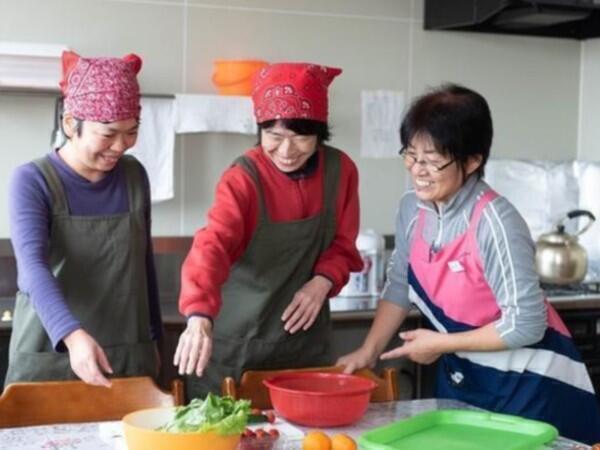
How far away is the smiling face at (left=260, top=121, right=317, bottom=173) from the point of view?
6.75 ft

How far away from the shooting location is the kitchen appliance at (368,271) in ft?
10.8

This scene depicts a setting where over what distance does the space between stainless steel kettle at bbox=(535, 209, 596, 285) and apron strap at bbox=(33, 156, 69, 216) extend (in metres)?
1.83

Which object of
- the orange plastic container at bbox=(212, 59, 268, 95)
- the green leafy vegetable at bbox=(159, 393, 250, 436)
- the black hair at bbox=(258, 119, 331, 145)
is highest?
the orange plastic container at bbox=(212, 59, 268, 95)

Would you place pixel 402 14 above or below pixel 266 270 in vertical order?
above

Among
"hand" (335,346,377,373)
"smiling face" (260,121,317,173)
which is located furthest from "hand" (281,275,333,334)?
"smiling face" (260,121,317,173)

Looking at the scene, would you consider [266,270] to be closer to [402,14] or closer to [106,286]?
[106,286]

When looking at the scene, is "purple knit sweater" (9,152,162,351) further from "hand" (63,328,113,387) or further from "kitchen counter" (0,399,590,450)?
"kitchen counter" (0,399,590,450)

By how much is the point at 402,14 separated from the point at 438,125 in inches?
64.6

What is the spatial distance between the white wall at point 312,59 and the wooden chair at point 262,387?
4.12 feet

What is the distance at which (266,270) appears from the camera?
7.01 feet

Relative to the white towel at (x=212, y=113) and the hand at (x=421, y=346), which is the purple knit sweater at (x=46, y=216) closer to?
the hand at (x=421, y=346)

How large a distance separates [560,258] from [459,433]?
172 centimetres

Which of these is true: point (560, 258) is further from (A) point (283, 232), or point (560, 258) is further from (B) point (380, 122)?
(A) point (283, 232)

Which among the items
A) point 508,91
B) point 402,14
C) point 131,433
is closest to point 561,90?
point 508,91
